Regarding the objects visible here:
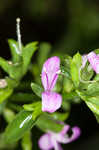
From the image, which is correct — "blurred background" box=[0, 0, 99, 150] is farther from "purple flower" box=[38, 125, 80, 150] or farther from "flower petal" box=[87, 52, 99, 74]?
"flower petal" box=[87, 52, 99, 74]

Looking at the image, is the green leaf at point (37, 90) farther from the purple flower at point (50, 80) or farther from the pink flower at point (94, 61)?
the pink flower at point (94, 61)

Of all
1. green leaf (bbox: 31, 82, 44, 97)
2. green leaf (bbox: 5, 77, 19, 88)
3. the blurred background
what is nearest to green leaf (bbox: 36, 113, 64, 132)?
green leaf (bbox: 5, 77, 19, 88)

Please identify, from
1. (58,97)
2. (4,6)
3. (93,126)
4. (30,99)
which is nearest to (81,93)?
(58,97)

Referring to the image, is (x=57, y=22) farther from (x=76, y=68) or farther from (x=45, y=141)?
(x=76, y=68)

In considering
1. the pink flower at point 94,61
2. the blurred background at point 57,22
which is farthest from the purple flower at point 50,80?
the blurred background at point 57,22

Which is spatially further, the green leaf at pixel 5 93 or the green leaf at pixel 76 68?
the green leaf at pixel 5 93
